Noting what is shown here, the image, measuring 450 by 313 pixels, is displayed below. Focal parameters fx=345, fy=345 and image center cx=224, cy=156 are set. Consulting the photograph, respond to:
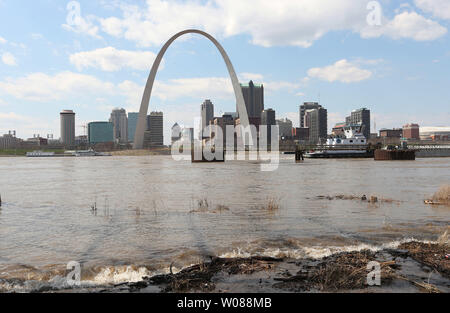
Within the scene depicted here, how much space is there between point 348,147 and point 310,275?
79386 mm

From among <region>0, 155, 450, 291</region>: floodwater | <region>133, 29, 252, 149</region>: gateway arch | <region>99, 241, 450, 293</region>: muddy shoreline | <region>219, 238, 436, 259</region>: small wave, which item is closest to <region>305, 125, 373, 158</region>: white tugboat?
<region>133, 29, 252, 149</region>: gateway arch

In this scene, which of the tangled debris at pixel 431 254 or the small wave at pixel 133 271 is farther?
the tangled debris at pixel 431 254

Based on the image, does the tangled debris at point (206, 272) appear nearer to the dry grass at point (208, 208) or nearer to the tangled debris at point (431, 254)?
the tangled debris at point (431, 254)

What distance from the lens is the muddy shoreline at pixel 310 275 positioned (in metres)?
5.65

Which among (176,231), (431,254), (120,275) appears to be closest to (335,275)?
(431,254)

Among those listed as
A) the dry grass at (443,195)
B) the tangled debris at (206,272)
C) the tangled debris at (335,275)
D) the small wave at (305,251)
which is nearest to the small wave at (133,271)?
the small wave at (305,251)

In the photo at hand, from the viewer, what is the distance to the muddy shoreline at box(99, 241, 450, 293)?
222 inches

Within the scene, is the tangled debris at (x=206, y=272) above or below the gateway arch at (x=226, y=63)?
below

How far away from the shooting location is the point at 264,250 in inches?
328

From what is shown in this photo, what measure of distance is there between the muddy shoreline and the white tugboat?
242 ft

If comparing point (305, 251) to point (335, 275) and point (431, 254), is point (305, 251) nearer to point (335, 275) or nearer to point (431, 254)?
point (335, 275)

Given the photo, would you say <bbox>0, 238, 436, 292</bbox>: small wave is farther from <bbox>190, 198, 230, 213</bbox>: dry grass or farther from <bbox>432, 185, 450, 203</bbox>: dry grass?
<bbox>432, 185, 450, 203</bbox>: dry grass

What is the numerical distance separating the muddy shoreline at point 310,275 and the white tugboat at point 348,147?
73.9 m

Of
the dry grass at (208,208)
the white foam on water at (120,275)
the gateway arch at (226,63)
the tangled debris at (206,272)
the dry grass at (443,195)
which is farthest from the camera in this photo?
the gateway arch at (226,63)
